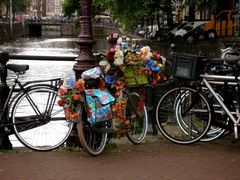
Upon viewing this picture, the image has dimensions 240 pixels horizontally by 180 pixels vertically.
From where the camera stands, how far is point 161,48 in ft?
97.6

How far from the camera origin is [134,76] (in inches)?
221

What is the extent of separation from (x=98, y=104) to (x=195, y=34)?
28122 mm

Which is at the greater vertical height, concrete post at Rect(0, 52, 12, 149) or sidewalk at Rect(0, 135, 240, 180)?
concrete post at Rect(0, 52, 12, 149)

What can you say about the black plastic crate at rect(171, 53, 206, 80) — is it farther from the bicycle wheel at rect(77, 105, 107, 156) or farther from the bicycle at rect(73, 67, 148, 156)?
the bicycle wheel at rect(77, 105, 107, 156)

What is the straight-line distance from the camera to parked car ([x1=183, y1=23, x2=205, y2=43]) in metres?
32.0

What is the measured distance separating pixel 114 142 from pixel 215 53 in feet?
57.8

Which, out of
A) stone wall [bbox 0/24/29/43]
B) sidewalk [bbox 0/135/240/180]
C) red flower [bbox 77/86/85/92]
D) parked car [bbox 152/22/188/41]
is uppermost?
red flower [bbox 77/86/85/92]

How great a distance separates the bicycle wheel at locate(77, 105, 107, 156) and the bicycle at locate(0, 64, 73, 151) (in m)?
0.19

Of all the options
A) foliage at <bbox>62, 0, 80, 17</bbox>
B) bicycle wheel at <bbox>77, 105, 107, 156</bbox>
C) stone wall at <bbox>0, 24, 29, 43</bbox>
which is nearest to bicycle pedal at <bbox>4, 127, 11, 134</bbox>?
bicycle wheel at <bbox>77, 105, 107, 156</bbox>

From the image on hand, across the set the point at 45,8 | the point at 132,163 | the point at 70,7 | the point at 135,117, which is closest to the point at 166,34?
the point at 135,117

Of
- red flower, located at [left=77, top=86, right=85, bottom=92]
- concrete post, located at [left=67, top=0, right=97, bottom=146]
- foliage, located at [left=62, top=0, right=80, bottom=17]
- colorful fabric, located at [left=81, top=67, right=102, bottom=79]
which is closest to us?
red flower, located at [left=77, top=86, right=85, bottom=92]

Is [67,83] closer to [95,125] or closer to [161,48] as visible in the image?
[95,125]

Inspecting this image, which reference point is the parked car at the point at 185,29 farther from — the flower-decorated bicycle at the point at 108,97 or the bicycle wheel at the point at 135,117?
the flower-decorated bicycle at the point at 108,97

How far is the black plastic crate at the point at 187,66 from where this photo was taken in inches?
218
